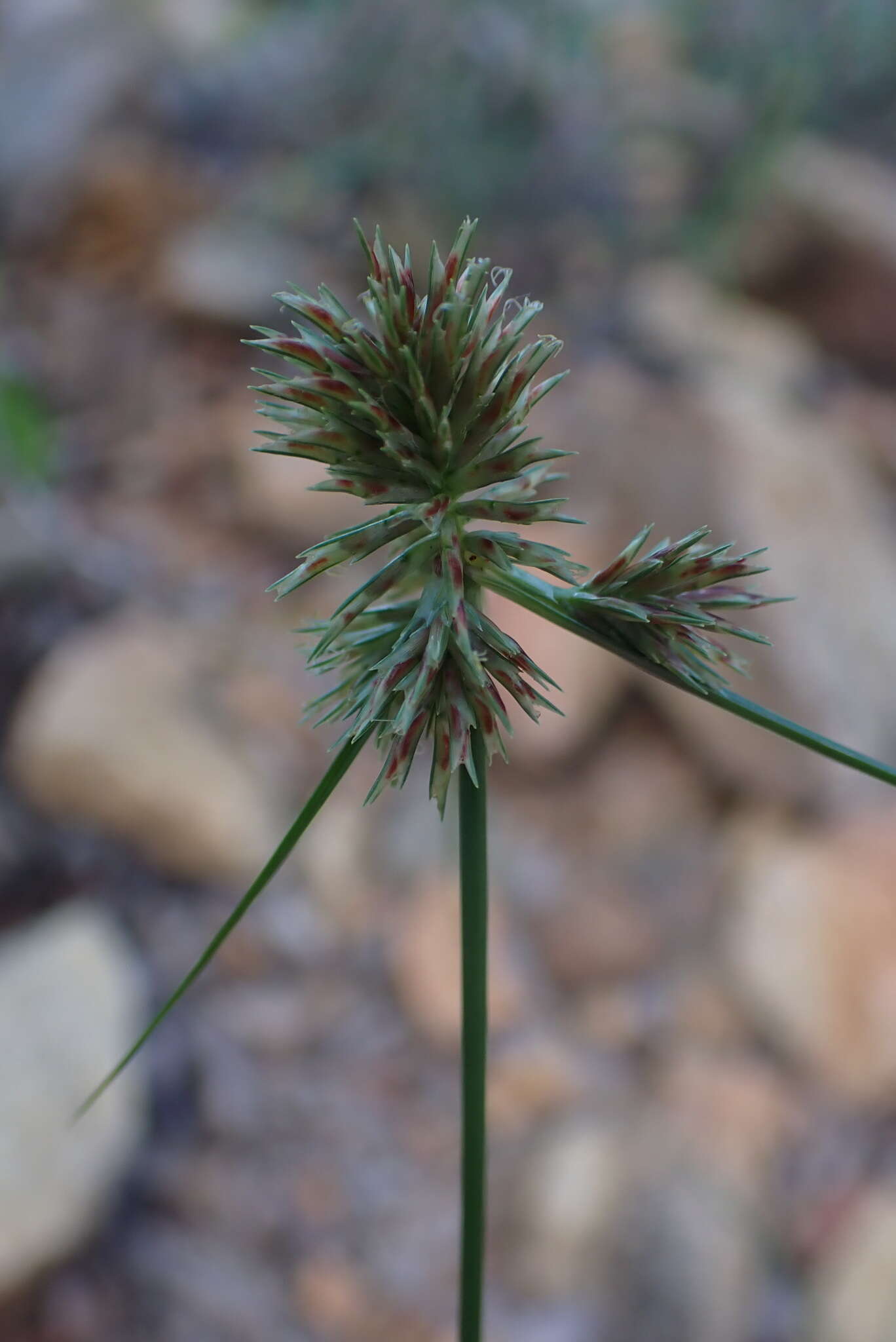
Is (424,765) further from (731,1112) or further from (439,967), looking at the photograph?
(731,1112)

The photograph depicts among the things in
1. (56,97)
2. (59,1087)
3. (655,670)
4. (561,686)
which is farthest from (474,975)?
(56,97)

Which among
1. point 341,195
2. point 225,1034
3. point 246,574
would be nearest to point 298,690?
Result: point 246,574

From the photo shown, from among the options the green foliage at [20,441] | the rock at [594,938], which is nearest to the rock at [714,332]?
the rock at [594,938]

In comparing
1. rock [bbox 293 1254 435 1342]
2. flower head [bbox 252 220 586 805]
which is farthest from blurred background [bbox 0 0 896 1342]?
flower head [bbox 252 220 586 805]

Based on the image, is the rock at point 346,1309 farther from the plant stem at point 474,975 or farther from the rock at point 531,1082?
the plant stem at point 474,975

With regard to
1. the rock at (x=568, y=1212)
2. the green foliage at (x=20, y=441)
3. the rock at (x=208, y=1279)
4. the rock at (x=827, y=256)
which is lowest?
the rock at (x=208, y=1279)

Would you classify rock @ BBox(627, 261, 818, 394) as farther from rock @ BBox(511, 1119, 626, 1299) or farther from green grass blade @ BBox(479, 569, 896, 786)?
green grass blade @ BBox(479, 569, 896, 786)
